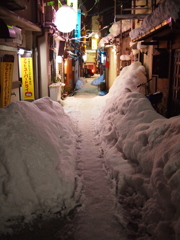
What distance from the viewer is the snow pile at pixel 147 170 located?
4215 millimetres

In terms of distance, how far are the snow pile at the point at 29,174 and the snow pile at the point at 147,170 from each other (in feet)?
4.43

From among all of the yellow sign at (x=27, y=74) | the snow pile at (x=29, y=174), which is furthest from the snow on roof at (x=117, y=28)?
the snow pile at (x=29, y=174)

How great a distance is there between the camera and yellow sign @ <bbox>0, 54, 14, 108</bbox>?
32.0 ft

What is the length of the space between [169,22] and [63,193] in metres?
5.95

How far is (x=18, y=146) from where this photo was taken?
5707 millimetres

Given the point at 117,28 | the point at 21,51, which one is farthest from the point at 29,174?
the point at 117,28

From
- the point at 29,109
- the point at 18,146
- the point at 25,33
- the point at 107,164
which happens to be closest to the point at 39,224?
the point at 18,146

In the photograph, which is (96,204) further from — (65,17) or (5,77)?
(65,17)

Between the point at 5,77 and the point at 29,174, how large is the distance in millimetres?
6025

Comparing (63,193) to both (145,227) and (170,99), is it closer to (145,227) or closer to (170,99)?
(145,227)

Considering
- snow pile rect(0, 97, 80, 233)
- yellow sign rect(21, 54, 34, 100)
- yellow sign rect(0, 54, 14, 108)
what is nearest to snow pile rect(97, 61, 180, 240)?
snow pile rect(0, 97, 80, 233)

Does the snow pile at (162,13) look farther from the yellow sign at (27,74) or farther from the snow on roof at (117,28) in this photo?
the snow on roof at (117,28)

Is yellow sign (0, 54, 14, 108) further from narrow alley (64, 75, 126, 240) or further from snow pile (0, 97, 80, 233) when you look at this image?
narrow alley (64, 75, 126, 240)

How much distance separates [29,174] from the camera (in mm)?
5359
